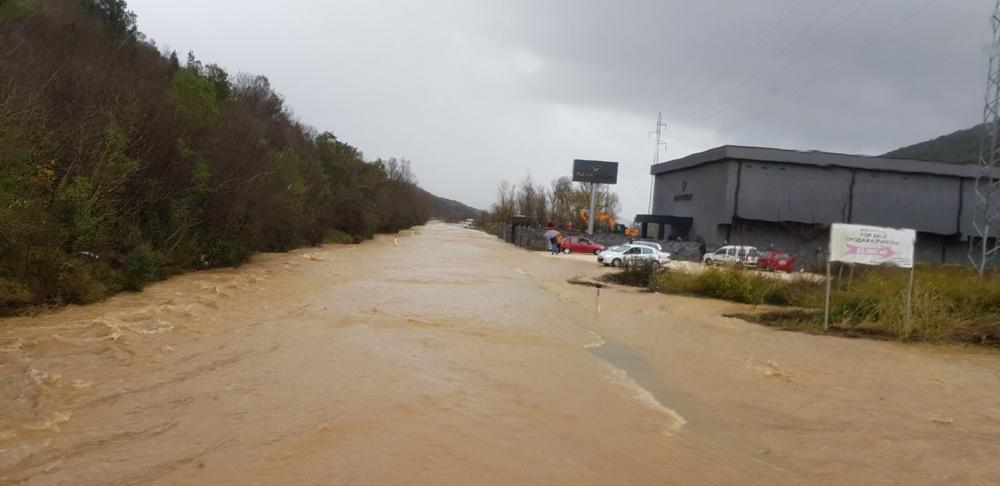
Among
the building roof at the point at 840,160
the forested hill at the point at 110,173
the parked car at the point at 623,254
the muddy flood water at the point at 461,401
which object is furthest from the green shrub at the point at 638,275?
the building roof at the point at 840,160

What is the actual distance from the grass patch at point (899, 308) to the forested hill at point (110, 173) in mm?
15866

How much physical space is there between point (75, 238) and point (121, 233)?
3142 mm

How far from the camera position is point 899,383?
10648 millimetres

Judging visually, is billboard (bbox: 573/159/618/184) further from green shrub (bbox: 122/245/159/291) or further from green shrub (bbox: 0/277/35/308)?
green shrub (bbox: 0/277/35/308)

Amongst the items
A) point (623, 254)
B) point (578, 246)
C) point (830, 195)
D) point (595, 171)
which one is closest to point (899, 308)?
point (623, 254)

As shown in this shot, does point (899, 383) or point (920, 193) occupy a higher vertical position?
point (920, 193)

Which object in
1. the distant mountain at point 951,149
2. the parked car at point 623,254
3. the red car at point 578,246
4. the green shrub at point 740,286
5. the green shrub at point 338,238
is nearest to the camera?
the green shrub at point 740,286

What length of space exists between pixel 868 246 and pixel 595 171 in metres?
65.4

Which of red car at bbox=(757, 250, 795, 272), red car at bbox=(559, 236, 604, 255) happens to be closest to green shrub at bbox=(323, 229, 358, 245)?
red car at bbox=(559, 236, 604, 255)

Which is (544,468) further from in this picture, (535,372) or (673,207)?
(673,207)

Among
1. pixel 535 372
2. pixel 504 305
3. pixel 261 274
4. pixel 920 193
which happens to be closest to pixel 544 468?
pixel 535 372

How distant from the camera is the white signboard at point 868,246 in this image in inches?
563

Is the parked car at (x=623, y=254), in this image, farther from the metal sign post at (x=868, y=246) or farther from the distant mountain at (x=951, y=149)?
the distant mountain at (x=951, y=149)

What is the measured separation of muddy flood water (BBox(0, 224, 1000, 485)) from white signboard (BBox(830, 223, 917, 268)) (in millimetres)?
1756
